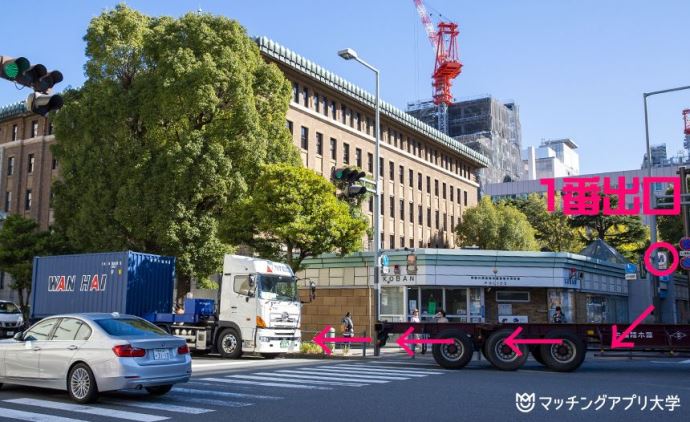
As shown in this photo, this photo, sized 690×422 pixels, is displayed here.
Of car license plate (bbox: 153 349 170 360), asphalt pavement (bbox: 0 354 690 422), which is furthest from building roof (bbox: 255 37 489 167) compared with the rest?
car license plate (bbox: 153 349 170 360)

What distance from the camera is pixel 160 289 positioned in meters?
22.5

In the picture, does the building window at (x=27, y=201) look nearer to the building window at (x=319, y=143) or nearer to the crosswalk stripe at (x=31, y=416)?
the building window at (x=319, y=143)

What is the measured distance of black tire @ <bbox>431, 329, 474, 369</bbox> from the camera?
1738 centimetres

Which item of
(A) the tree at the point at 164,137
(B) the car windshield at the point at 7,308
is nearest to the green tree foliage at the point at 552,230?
(A) the tree at the point at 164,137

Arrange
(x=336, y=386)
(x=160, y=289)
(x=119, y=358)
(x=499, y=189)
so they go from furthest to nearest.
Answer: (x=499, y=189) → (x=160, y=289) → (x=336, y=386) → (x=119, y=358)

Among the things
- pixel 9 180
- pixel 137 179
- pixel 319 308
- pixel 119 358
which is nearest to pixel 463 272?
pixel 319 308

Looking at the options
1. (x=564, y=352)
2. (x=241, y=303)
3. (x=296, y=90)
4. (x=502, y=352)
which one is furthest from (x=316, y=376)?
(x=296, y=90)

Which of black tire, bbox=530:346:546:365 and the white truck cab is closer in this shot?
black tire, bbox=530:346:546:365

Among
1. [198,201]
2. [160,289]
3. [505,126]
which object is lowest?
[160,289]

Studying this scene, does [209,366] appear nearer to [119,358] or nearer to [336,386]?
[336,386]

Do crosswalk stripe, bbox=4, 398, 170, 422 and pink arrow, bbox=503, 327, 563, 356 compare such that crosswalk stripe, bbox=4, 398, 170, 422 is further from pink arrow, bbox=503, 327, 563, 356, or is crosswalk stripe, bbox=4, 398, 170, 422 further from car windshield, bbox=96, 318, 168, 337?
pink arrow, bbox=503, 327, 563, 356

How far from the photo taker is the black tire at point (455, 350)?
57.0 ft

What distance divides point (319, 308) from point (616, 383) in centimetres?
1976

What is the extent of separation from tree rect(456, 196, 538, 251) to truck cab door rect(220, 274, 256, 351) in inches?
1477
